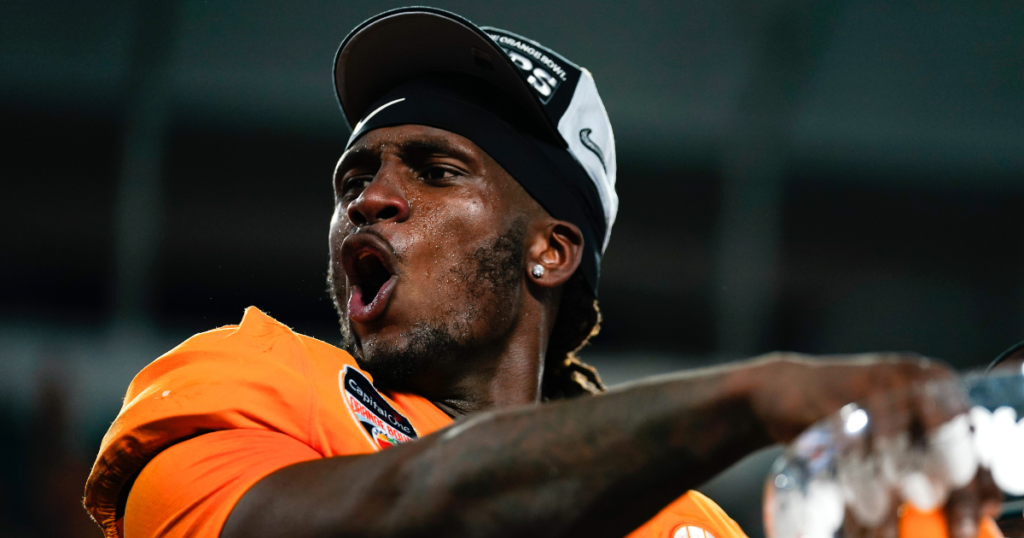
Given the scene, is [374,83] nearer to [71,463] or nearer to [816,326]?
[71,463]

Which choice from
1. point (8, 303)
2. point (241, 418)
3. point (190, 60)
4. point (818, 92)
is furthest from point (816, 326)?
point (241, 418)

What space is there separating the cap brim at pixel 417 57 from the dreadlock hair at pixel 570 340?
479 millimetres

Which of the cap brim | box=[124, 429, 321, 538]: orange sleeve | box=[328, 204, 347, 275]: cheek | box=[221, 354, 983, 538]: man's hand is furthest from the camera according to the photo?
the cap brim

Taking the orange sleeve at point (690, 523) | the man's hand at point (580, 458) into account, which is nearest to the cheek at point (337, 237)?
the orange sleeve at point (690, 523)

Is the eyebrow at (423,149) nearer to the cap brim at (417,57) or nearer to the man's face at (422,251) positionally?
the man's face at (422,251)

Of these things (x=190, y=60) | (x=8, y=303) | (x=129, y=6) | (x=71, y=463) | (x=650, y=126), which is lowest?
(x=71, y=463)

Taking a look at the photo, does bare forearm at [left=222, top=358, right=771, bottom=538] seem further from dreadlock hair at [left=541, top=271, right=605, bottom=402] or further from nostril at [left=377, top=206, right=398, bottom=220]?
dreadlock hair at [left=541, top=271, right=605, bottom=402]

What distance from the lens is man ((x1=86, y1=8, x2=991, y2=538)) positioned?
960 mm

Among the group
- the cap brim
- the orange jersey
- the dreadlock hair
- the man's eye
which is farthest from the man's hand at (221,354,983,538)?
the dreadlock hair

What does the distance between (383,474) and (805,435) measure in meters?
0.49

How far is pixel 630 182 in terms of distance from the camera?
255 inches

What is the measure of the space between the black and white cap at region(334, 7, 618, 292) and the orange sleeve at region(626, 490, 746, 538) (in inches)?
27.6

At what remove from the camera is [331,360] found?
5.50 ft

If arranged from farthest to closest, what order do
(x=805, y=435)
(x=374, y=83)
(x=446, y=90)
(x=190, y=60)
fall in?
(x=190, y=60)
(x=374, y=83)
(x=446, y=90)
(x=805, y=435)
